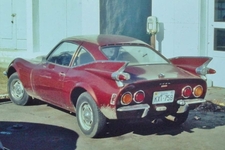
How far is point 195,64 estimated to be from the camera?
7785mm

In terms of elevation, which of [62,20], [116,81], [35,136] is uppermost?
[62,20]

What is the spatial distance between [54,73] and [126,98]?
1.78 m

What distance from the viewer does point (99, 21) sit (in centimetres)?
1252

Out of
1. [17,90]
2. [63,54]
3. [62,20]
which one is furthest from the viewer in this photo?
[62,20]

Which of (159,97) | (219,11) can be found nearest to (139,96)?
(159,97)

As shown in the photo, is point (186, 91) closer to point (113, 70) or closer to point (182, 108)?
point (182, 108)

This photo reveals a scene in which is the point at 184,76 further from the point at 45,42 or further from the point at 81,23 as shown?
the point at 45,42

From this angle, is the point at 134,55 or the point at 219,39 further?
the point at 219,39

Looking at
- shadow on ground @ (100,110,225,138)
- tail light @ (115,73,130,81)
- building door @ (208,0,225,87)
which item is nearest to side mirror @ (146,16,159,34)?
building door @ (208,0,225,87)

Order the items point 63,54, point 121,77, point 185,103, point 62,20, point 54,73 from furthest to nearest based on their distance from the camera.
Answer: point 62,20 → point 63,54 → point 54,73 → point 185,103 → point 121,77

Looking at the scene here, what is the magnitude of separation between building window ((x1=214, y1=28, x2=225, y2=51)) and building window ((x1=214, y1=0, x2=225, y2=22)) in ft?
0.77

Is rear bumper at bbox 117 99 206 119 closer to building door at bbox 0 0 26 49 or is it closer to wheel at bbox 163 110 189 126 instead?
wheel at bbox 163 110 189 126

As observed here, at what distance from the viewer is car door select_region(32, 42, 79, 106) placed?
26.4 ft

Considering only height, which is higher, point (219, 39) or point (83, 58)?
point (219, 39)
